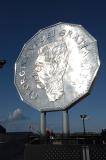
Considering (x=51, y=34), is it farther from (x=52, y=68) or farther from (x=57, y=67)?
(x=57, y=67)

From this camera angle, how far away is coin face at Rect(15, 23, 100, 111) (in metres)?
15.1

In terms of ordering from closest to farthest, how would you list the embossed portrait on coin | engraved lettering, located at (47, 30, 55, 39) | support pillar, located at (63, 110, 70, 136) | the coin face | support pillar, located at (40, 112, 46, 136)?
the coin face < support pillar, located at (63, 110, 70, 136) < the embossed portrait on coin < support pillar, located at (40, 112, 46, 136) < engraved lettering, located at (47, 30, 55, 39)

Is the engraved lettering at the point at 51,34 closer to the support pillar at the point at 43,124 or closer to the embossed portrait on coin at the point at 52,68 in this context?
the embossed portrait on coin at the point at 52,68

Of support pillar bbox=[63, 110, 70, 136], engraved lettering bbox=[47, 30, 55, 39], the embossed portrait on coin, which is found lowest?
support pillar bbox=[63, 110, 70, 136]

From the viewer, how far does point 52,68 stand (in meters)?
16.7

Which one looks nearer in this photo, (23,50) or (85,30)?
(85,30)

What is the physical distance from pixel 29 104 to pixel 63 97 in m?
2.31

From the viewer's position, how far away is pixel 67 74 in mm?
15828

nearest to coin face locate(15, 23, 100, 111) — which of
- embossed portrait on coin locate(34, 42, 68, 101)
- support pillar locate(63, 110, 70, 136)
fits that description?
embossed portrait on coin locate(34, 42, 68, 101)

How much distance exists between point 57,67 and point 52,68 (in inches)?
18.2

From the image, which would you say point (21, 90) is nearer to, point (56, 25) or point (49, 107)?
point (49, 107)

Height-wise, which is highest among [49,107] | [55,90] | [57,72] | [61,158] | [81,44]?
[81,44]

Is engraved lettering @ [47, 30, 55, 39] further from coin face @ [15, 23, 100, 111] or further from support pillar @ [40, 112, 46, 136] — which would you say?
support pillar @ [40, 112, 46, 136]

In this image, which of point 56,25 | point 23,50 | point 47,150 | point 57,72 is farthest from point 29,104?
point 47,150
